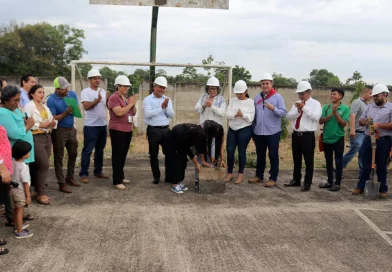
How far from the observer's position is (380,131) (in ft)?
21.3

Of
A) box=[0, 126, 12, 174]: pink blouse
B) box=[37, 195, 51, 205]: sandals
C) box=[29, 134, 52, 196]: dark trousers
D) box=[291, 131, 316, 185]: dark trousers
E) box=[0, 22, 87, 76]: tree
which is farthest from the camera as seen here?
box=[0, 22, 87, 76]: tree

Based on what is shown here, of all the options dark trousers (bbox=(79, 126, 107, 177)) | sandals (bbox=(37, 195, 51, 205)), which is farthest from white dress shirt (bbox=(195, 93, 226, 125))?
sandals (bbox=(37, 195, 51, 205))

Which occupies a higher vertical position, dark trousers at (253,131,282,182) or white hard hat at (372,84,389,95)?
white hard hat at (372,84,389,95)

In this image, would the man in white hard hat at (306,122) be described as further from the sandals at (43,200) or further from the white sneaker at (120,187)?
the sandals at (43,200)

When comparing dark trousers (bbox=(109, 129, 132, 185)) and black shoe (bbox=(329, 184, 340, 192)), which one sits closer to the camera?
dark trousers (bbox=(109, 129, 132, 185))

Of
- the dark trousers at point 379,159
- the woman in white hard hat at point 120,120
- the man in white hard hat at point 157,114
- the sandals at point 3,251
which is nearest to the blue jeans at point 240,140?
the man in white hard hat at point 157,114

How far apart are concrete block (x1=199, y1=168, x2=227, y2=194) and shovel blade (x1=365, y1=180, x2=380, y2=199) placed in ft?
7.58

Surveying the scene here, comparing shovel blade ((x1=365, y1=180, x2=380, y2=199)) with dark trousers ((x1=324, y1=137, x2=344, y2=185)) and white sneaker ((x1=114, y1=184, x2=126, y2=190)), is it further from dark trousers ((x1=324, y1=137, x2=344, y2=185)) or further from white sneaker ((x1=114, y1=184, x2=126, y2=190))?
white sneaker ((x1=114, y1=184, x2=126, y2=190))

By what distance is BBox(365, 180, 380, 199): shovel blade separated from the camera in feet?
21.8

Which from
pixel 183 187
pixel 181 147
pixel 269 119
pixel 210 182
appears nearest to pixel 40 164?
pixel 181 147

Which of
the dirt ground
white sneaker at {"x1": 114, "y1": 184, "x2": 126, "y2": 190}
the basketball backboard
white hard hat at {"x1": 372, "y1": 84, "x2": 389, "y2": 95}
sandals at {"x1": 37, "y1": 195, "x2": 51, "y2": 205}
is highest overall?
the basketball backboard

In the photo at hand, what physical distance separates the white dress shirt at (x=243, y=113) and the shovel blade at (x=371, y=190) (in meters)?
2.16

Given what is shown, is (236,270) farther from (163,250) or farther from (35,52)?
(35,52)

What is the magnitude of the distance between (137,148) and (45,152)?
5012 mm
